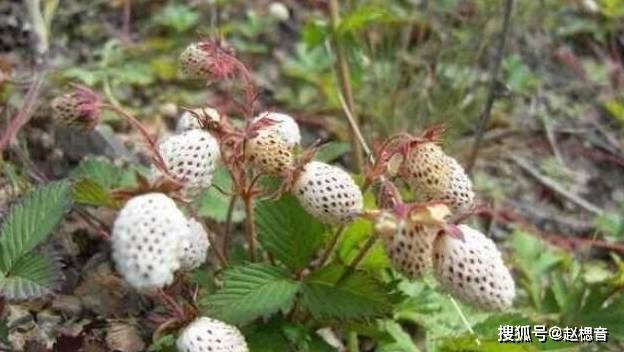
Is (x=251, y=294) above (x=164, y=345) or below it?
above

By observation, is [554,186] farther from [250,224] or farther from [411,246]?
[411,246]

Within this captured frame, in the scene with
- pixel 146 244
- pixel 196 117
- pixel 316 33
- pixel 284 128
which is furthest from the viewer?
pixel 316 33

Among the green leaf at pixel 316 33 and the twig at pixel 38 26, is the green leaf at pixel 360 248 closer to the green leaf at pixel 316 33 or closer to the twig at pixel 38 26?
the green leaf at pixel 316 33

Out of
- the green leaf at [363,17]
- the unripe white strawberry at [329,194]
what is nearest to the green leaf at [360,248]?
the unripe white strawberry at [329,194]

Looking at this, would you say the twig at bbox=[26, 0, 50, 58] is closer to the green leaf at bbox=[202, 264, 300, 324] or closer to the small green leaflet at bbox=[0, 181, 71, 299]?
the small green leaflet at bbox=[0, 181, 71, 299]

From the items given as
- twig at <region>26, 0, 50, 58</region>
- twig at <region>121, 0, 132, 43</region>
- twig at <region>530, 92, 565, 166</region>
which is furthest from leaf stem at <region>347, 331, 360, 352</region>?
twig at <region>121, 0, 132, 43</region>

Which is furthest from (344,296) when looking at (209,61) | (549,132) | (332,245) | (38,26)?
(549,132)
